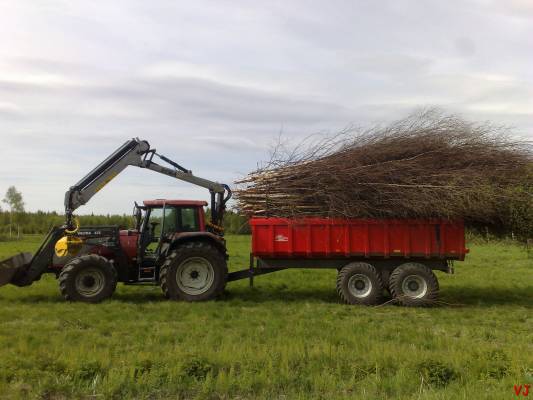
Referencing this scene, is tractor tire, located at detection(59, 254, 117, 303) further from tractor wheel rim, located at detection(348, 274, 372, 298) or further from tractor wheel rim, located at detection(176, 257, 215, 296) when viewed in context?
tractor wheel rim, located at detection(348, 274, 372, 298)

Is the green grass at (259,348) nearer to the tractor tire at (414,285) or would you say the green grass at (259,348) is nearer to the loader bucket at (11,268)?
the tractor tire at (414,285)

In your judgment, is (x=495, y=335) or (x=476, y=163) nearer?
(x=495, y=335)

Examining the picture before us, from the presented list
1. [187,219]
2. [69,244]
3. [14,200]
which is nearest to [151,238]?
[187,219]

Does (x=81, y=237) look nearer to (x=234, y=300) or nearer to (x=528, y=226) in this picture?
(x=234, y=300)

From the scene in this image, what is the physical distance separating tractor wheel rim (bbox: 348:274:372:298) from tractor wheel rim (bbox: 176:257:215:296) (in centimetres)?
281

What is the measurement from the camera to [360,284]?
36.6 ft

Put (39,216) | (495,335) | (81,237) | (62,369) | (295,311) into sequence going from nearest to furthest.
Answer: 1. (62,369)
2. (495,335)
3. (295,311)
4. (81,237)
5. (39,216)

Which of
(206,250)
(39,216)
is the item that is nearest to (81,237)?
(206,250)

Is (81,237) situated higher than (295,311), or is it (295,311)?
(81,237)

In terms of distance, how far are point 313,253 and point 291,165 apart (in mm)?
2022

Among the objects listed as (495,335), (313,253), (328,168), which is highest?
(328,168)

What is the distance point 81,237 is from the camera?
10.8 meters

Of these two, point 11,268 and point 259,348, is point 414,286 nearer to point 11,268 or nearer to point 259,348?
point 259,348

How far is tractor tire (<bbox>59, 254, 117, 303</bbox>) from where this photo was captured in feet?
33.7
